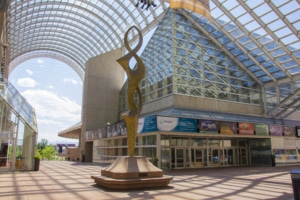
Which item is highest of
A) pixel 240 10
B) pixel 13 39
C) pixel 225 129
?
pixel 13 39

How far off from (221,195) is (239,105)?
68.8 ft

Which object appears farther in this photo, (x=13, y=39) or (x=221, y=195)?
(x=13, y=39)

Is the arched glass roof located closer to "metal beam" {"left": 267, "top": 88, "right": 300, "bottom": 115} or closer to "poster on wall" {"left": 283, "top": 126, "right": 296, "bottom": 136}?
"metal beam" {"left": 267, "top": 88, "right": 300, "bottom": 115}

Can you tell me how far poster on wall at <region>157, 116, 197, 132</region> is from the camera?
63.9 feet

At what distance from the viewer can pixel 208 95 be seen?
26.6 meters

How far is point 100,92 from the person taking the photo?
35.8 metres

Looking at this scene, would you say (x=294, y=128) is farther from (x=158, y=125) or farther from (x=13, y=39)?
(x=13, y=39)

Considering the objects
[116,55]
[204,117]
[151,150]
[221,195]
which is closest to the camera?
[221,195]

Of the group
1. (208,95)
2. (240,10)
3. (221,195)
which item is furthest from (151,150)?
(240,10)

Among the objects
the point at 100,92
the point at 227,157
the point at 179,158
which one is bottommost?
the point at 227,157

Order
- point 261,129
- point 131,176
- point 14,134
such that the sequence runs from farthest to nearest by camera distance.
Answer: point 261,129 → point 14,134 → point 131,176

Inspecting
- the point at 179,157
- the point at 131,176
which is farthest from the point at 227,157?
the point at 131,176

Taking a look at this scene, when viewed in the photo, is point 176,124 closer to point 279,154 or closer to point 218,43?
point 279,154

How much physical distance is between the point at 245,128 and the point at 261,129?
7.04 feet
